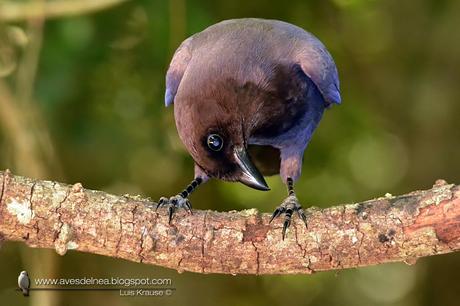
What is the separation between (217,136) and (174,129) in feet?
7.25

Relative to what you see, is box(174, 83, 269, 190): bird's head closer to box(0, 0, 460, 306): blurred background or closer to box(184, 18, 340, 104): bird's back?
box(184, 18, 340, 104): bird's back

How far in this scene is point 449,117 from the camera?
25.3 feet

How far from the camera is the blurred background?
20.8 feet

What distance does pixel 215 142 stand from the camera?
4.43 m

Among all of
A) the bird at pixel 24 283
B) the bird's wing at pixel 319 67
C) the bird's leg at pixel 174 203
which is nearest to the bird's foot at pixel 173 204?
the bird's leg at pixel 174 203

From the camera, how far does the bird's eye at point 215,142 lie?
443 centimetres

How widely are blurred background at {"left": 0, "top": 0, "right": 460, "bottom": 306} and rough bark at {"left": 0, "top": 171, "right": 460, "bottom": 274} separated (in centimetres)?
185

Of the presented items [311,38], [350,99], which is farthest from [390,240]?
[350,99]

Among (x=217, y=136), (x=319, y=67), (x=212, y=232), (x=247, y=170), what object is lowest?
(x=212, y=232)

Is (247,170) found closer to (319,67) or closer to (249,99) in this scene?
(249,99)

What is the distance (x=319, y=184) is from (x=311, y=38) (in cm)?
268

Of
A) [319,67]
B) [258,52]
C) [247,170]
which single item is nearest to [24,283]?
[247,170]

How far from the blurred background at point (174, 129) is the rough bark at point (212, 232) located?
185cm

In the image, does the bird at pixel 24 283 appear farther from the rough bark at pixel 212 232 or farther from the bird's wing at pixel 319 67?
the bird's wing at pixel 319 67
